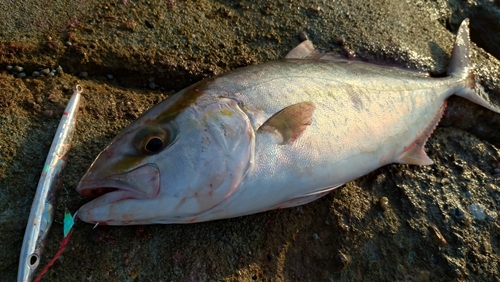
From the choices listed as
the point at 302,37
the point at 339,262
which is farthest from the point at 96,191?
the point at 302,37

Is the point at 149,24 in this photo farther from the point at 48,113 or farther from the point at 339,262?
the point at 339,262

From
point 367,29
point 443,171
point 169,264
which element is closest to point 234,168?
point 169,264

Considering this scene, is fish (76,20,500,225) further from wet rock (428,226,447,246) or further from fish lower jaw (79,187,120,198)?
wet rock (428,226,447,246)

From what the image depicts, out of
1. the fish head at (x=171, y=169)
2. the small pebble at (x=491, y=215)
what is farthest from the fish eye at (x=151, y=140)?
the small pebble at (x=491, y=215)

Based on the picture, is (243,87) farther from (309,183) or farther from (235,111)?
(309,183)

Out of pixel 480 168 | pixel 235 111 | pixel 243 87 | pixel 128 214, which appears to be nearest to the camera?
pixel 128 214

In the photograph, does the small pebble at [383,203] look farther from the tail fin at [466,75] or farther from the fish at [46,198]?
the fish at [46,198]
